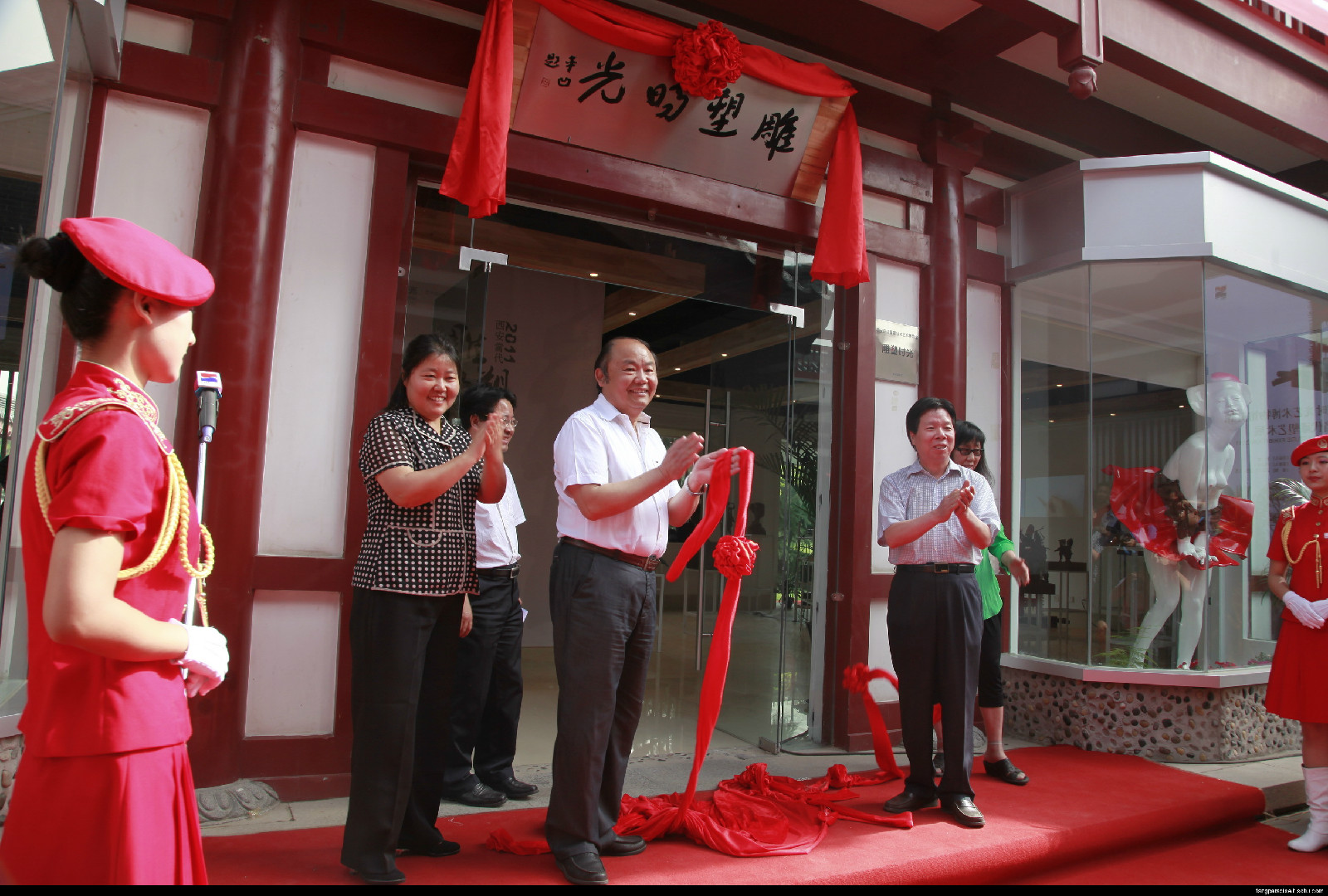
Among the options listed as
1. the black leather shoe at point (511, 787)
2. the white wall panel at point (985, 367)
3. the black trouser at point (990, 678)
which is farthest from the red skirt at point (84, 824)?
the white wall panel at point (985, 367)

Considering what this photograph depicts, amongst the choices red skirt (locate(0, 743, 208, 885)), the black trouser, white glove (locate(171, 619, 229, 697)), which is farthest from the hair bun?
the black trouser

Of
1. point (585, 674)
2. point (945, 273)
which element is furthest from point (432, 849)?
point (945, 273)

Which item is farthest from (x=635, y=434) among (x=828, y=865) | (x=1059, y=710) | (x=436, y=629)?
(x=1059, y=710)

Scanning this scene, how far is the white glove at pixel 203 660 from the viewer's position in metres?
1.23

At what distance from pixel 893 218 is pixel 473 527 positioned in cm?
312

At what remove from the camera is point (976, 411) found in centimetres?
466

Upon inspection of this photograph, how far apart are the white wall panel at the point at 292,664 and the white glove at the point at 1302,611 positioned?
11.8 ft

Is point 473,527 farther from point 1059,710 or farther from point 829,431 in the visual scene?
point 1059,710

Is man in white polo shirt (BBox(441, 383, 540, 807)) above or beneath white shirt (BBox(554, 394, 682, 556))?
beneath

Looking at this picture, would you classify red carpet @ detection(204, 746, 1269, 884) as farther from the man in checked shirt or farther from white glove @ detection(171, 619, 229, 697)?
white glove @ detection(171, 619, 229, 697)

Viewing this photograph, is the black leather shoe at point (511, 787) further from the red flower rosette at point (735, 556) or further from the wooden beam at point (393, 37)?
the wooden beam at point (393, 37)

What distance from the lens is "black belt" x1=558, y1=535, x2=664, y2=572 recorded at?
2.37 meters

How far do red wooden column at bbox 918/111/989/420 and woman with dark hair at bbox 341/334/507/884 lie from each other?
2.85 m

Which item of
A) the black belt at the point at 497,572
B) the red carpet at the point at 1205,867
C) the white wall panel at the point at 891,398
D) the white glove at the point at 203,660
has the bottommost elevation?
the red carpet at the point at 1205,867
